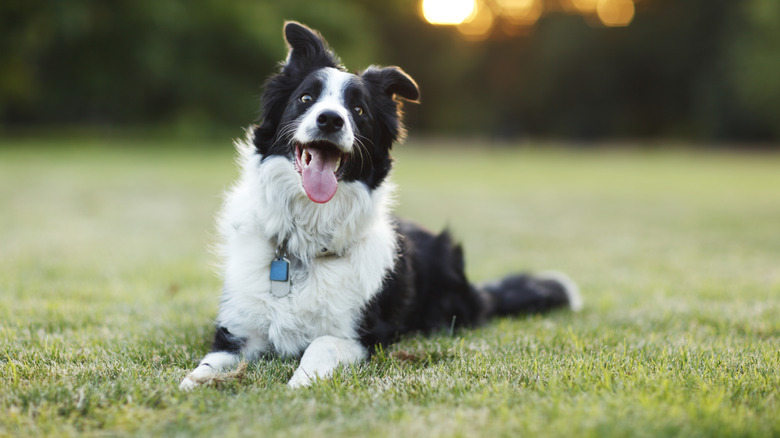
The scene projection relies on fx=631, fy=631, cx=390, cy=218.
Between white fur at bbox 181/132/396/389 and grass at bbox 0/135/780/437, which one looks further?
white fur at bbox 181/132/396/389

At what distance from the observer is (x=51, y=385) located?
2971 millimetres

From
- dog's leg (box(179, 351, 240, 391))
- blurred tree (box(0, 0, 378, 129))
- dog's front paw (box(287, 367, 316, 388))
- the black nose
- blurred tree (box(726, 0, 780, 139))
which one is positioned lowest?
dog's leg (box(179, 351, 240, 391))

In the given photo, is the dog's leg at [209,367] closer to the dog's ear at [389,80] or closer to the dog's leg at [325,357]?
the dog's leg at [325,357]

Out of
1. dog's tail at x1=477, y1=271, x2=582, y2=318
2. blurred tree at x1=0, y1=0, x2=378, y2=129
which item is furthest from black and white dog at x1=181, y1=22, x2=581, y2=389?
blurred tree at x1=0, y1=0, x2=378, y2=129

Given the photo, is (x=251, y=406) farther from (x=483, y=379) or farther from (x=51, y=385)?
(x=483, y=379)

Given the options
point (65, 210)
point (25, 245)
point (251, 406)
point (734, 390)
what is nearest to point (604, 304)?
point (734, 390)

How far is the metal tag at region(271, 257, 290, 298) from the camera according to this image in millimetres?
3654

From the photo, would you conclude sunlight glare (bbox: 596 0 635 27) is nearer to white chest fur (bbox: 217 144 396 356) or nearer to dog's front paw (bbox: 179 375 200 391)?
white chest fur (bbox: 217 144 396 356)

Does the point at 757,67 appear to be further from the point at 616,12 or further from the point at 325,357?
the point at 325,357

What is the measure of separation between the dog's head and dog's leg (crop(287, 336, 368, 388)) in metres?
0.81

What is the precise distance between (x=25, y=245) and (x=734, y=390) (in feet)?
24.6

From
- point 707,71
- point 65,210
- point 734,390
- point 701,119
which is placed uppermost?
point 707,71

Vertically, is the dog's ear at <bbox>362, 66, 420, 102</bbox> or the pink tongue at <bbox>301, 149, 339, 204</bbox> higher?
the dog's ear at <bbox>362, 66, 420, 102</bbox>

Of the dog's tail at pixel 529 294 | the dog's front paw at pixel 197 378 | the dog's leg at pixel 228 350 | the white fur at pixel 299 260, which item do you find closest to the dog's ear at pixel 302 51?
the white fur at pixel 299 260
